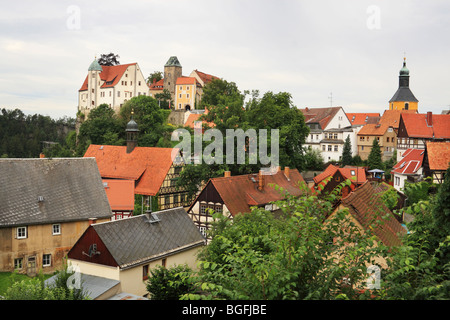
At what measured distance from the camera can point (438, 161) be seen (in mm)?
35219

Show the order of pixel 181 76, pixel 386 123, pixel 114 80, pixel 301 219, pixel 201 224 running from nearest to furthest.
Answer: pixel 301 219, pixel 201 224, pixel 386 123, pixel 114 80, pixel 181 76

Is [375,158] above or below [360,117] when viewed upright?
below

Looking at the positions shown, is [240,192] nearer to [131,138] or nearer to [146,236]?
[146,236]

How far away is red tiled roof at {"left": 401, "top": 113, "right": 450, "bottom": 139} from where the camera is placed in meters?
45.6

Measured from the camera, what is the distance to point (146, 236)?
2083 cm

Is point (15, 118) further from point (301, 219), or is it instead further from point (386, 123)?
point (301, 219)

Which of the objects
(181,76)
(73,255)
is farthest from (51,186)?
(181,76)

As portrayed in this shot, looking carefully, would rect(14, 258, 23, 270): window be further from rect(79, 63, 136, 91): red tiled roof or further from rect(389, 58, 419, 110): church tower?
rect(389, 58, 419, 110): church tower

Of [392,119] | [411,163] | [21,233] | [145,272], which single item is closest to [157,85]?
[392,119]

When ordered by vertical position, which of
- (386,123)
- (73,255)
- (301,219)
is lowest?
(73,255)

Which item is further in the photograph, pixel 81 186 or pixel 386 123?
pixel 386 123

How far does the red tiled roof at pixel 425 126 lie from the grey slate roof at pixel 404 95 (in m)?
24.7

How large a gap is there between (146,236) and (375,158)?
38975 mm
